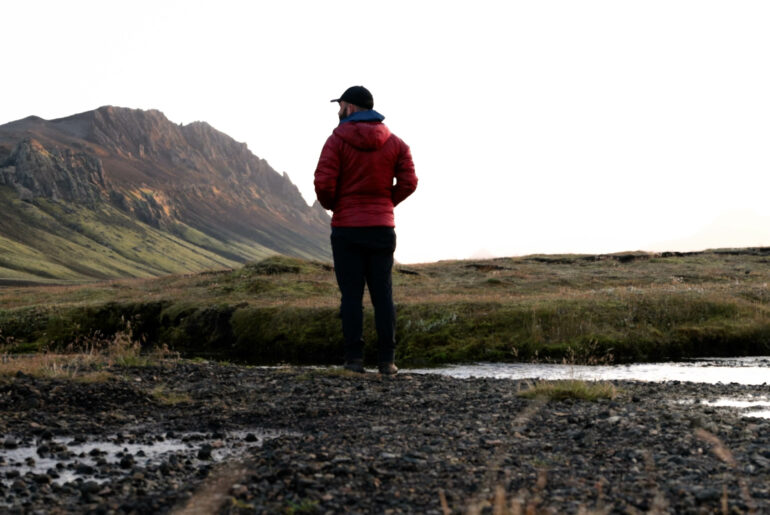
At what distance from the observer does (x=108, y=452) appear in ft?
24.0

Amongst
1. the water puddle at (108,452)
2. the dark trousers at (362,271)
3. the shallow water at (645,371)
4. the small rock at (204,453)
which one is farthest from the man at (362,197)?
the small rock at (204,453)

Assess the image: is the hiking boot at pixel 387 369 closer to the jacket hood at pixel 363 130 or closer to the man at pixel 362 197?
the man at pixel 362 197

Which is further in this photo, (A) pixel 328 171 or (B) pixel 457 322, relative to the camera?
(B) pixel 457 322

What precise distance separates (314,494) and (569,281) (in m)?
37.6

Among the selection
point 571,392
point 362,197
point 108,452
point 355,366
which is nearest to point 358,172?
point 362,197

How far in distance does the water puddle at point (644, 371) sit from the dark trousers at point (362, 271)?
3.73 m

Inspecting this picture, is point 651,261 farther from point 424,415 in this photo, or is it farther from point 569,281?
point 424,415

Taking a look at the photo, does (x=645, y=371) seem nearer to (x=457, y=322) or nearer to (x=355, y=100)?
(x=457, y=322)

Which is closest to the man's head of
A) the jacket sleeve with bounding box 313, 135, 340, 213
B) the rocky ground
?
the jacket sleeve with bounding box 313, 135, 340, 213

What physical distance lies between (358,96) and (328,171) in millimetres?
1713

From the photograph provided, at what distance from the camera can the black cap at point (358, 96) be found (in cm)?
1290

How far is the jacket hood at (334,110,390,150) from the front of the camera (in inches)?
490

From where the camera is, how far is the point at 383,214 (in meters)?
12.7

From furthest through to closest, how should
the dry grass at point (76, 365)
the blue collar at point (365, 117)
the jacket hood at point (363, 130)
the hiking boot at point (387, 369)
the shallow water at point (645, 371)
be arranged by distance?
the shallow water at point (645, 371), the hiking boot at point (387, 369), the blue collar at point (365, 117), the jacket hood at point (363, 130), the dry grass at point (76, 365)
